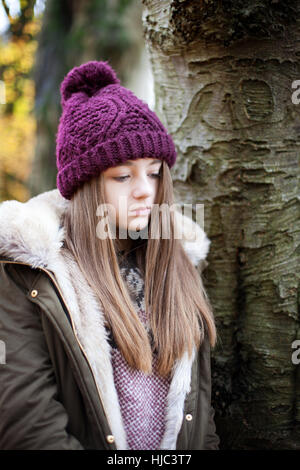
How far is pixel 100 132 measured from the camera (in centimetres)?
169

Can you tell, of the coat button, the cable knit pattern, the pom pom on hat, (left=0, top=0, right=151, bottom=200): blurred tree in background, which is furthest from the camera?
(left=0, top=0, right=151, bottom=200): blurred tree in background

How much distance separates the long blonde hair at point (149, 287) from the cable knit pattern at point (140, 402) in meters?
0.05

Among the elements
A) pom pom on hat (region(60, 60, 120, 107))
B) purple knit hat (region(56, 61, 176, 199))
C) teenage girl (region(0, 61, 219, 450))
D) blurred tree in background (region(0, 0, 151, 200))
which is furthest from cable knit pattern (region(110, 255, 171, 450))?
blurred tree in background (region(0, 0, 151, 200))

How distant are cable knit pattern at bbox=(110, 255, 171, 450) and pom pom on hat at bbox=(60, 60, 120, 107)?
1.21 m

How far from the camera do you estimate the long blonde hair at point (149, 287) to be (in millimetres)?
1700

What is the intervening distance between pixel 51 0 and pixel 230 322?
5.89 metres

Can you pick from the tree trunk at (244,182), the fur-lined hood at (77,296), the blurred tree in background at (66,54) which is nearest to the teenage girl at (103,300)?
the fur-lined hood at (77,296)

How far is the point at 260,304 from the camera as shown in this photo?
6.86ft

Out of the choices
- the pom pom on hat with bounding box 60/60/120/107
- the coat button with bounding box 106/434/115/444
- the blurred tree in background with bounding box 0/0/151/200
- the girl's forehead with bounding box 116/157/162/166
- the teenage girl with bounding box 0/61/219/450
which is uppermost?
the blurred tree in background with bounding box 0/0/151/200

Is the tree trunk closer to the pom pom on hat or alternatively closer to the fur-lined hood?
the pom pom on hat

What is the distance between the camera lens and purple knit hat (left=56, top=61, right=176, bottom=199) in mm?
1687

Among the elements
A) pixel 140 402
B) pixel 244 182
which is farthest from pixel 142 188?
pixel 140 402

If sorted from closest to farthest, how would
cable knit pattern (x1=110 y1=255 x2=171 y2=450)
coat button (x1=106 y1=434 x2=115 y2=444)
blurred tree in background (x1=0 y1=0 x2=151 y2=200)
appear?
coat button (x1=106 y1=434 x2=115 y2=444) → cable knit pattern (x1=110 y1=255 x2=171 y2=450) → blurred tree in background (x1=0 y1=0 x2=151 y2=200)
